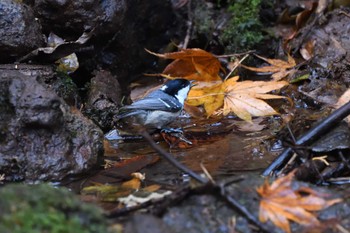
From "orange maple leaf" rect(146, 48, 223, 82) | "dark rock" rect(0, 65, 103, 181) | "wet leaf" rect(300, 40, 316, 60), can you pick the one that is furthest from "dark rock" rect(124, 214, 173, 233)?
"wet leaf" rect(300, 40, 316, 60)

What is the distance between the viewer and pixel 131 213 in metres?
2.08

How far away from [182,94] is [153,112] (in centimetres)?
35

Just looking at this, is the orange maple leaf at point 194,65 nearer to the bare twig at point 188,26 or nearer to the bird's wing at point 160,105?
the bird's wing at point 160,105

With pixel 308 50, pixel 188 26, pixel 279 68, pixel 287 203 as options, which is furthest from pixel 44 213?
pixel 188 26

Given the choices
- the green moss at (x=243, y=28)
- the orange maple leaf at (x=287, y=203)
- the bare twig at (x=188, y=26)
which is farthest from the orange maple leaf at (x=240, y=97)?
the orange maple leaf at (x=287, y=203)

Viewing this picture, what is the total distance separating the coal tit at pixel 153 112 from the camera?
4445 millimetres

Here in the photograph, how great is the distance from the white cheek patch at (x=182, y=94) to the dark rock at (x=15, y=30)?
1.35 metres

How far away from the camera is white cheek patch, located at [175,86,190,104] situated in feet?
15.1

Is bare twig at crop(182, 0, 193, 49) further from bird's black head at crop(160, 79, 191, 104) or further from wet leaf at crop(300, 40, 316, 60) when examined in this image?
wet leaf at crop(300, 40, 316, 60)

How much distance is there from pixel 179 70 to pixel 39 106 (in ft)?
7.41

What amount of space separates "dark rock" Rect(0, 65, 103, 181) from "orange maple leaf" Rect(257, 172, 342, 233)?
1461 mm

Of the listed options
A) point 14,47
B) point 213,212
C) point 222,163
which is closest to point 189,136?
point 222,163

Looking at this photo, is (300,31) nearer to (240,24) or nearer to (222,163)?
(240,24)

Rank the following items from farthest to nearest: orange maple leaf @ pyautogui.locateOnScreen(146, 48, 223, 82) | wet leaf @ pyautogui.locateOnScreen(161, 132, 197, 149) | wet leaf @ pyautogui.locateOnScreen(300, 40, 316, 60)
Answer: wet leaf @ pyautogui.locateOnScreen(300, 40, 316, 60), orange maple leaf @ pyautogui.locateOnScreen(146, 48, 223, 82), wet leaf @ pyautogui.locateOnScreen(161, 132, 197, 149)
